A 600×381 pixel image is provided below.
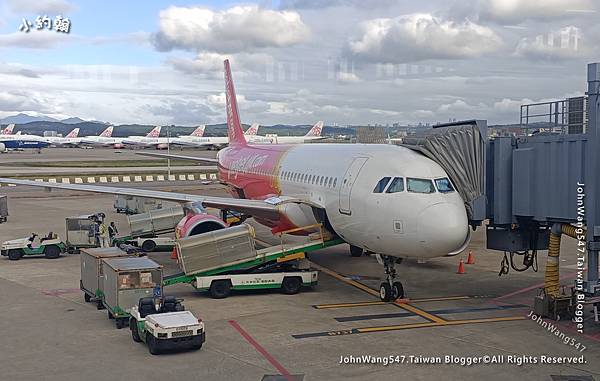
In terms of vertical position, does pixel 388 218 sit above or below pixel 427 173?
below

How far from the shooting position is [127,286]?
1777 cm

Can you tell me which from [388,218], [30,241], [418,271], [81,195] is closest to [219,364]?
[388,218]

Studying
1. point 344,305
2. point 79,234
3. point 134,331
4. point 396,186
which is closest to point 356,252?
point 344,305

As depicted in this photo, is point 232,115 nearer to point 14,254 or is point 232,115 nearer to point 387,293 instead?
point 14,254

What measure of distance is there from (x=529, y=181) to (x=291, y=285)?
7.99 m

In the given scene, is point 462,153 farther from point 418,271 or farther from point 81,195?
point 81,195

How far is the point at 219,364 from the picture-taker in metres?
14.4

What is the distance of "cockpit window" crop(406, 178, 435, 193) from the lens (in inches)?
729

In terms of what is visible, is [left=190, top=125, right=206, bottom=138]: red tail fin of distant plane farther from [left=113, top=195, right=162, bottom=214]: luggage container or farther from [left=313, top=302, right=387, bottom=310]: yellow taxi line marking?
[left=313, top=302, right=387, bottom=310]: yellow taxi line marking

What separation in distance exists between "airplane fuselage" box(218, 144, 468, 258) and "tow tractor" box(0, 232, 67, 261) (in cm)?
960

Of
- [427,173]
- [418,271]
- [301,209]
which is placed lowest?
[418,271]

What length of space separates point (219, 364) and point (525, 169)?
398 inches

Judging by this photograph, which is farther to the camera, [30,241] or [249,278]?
[30,241]

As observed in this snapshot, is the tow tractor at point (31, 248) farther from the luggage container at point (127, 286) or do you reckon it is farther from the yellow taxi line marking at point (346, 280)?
the luggage container at point (127, 286)
